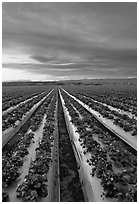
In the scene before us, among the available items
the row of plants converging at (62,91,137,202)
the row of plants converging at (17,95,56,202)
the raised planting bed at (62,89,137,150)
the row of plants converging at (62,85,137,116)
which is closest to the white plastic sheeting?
the row of plants converging at (62,91,137,202)

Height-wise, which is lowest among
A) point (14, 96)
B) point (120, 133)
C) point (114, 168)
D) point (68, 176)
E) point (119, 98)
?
point (68, 176)

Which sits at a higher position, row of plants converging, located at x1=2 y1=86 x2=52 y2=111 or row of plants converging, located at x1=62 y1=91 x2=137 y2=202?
row of plants converging, located at x1=2 y1=86 x2=52 y2=111

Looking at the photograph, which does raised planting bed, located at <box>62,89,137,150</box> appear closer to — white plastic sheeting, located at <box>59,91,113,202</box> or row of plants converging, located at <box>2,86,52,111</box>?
white plastic sheeting, located at <box>59,91,113,202</box>

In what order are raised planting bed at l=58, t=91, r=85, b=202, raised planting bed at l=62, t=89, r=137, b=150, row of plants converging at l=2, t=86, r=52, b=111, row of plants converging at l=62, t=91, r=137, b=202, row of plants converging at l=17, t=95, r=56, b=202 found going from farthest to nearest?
row of plants converging at l=2, t=86, r=52, b=111 → raised planting bed at l=62, t=89, r=137, b=150 → raised planting bed at l=58, t=91, r=85, b=202 → row of plants converging at l=62, t=91, r=137, b=202 → row of plants converging at l=17, t=95, r=56, b=202

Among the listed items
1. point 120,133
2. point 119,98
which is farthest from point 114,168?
point 119,98

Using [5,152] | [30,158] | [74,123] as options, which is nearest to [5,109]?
[74,123]

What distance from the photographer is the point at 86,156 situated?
8711 mm

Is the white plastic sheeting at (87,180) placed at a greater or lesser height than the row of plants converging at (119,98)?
lesser

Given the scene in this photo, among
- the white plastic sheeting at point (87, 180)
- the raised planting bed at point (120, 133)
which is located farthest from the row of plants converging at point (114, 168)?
the raised planting bed at point (120, 133)

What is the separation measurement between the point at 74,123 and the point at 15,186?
8.82 m

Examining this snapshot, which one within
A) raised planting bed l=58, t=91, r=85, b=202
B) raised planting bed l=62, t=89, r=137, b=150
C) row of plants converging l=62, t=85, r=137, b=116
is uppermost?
row of plants converging l=62, t=85, r=137, b=116

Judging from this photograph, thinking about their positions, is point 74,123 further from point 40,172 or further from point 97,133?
point 40,172

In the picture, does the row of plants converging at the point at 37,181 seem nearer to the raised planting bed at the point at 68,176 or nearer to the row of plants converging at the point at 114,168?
the raised planting bed at the point at 68,176

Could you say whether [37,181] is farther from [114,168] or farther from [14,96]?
[14,96]
